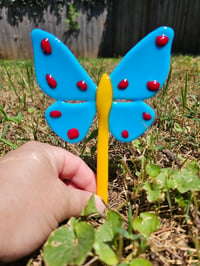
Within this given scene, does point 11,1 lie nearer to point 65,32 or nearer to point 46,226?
point 65,32

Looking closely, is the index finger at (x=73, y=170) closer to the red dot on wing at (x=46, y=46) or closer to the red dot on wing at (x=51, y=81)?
the red dot on wing at (x=51, y=81)

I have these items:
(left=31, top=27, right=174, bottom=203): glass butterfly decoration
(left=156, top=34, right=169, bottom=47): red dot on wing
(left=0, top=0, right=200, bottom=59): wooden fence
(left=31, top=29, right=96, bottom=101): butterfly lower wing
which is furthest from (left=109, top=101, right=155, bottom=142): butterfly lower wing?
(left=0, top=0, right=200, bottom=59): wooden fence

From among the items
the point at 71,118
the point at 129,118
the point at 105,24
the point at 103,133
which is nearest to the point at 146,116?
the point at 129,118

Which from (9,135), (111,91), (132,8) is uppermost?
(132,8)

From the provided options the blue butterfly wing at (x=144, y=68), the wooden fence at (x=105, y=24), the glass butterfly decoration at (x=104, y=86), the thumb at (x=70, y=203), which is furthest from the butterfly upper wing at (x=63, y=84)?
the wooden fence at (x=105, y=24)

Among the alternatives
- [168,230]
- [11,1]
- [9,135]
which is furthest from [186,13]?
[168,230]

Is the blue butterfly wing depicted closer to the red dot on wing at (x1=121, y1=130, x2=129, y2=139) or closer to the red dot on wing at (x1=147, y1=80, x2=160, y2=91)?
the red dot on wing at (x1=147, y1=80, x2=160, y2=91)
